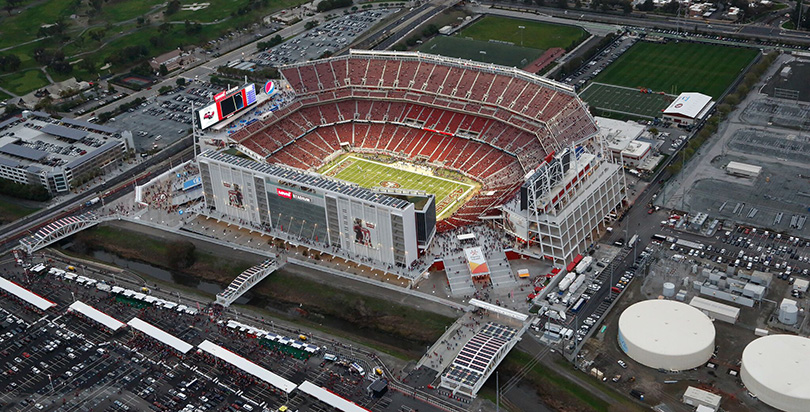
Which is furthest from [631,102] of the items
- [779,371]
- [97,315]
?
[97,315]

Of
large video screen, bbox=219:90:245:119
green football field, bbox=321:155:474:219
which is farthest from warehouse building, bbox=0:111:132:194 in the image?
green football field, bbox=321:155:474:219

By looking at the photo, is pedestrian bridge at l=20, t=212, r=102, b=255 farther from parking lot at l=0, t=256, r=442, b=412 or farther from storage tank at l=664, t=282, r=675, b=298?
storage tank at l=664, t=282, r=675, b=298

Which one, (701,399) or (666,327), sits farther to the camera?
(666,327)

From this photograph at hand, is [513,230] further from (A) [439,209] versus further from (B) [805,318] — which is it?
(B) [805,318]

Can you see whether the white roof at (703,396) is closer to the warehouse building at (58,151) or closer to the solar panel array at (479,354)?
the solar panel array at (479,354)

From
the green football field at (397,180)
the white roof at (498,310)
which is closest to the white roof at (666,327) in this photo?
the white roof at (498,310)

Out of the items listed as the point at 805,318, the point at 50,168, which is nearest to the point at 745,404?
the point at 805,318

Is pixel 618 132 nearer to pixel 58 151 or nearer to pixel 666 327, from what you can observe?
pixel 666 327
